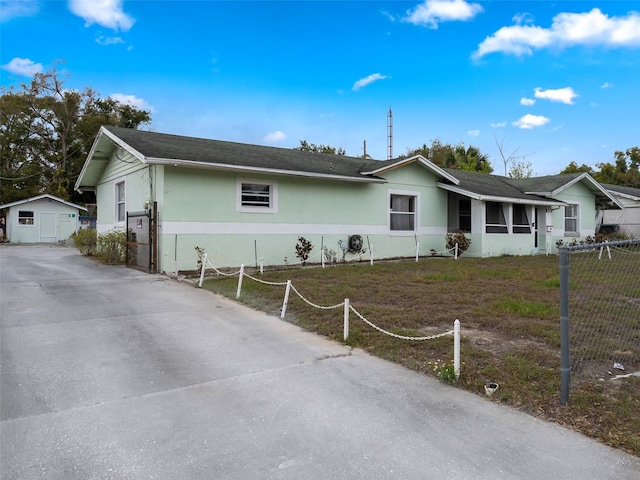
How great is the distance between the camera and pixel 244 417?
139 inches

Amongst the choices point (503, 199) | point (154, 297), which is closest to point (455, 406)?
point (154, 297)

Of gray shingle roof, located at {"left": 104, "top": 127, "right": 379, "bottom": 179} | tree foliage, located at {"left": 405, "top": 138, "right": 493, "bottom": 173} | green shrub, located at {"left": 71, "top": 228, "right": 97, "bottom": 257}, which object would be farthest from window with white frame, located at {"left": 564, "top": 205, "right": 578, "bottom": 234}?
green shrub, located at {"left": 71, "top": 228, "right": 97, "bottom": 257}

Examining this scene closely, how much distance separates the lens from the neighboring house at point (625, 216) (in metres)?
26.8

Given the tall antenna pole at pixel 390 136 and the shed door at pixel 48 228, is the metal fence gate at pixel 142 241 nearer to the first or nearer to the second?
the shed door at pixel 48 228

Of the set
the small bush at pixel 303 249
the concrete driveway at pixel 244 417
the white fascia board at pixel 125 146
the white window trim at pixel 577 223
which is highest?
the white fascia board at pixel 125 146

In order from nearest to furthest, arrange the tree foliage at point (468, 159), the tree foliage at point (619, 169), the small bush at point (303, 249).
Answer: the small bush at point (303, 249) < the tree foliage at point (468, 159) < the tree foliage at point (619, 169)

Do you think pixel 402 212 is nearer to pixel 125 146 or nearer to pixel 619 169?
pixel 125 146

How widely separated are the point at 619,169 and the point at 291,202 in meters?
51.7

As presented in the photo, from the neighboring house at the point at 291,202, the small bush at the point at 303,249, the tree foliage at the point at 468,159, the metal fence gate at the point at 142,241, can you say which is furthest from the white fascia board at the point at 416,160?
the tree foliage at the point at 468,159

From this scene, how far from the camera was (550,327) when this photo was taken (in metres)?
6.22

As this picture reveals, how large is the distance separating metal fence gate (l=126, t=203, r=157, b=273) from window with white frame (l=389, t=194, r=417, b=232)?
892 cm

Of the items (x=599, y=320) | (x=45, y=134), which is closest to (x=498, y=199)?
(x=599, y=320)

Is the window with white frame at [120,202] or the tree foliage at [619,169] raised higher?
the tree foliage at [619,169]

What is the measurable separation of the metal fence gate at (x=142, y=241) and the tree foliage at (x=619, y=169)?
4697 centimetres
